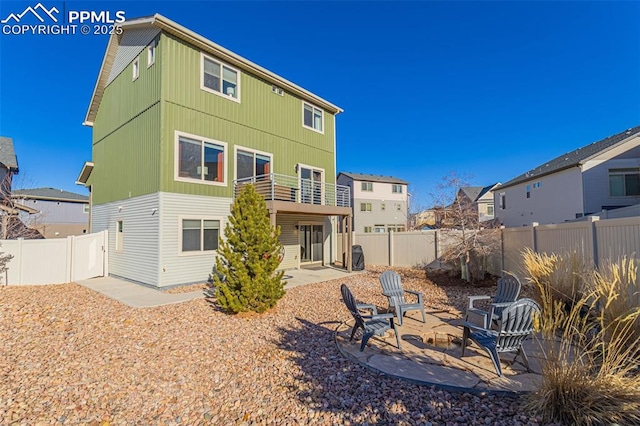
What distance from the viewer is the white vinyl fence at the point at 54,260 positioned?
984 cm

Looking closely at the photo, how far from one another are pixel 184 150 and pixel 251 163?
266 cm

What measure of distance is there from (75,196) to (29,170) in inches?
444

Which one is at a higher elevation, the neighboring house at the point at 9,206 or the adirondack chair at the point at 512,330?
the neighboring house at the point at 9,206

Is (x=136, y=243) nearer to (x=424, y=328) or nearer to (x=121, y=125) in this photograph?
(x=121, y=125)

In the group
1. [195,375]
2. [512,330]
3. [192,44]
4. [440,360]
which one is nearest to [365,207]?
[192,44]

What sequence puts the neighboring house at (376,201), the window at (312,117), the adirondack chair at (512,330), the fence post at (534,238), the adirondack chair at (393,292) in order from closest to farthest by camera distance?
the adirondack chair at (512,330) → the adirondack chair at (393,292) → the fence post at (534,238) → the window at (312,117) → the neighboring house at (376,201)

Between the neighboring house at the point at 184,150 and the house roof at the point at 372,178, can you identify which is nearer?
the neighboring house at the point at 184,150

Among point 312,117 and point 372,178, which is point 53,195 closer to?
point 312,117

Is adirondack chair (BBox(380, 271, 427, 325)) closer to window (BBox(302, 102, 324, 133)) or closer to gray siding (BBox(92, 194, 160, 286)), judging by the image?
gray siding (BBox(92, 194, 160, 286))

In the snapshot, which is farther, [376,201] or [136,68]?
[376,201]

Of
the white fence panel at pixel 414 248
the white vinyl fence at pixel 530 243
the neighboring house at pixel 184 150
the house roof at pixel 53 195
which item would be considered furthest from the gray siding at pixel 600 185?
the house roof at pixel 53 195

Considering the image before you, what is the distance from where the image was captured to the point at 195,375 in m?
4.24

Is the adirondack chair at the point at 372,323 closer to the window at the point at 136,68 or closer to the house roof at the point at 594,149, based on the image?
the window at the point at 136,68

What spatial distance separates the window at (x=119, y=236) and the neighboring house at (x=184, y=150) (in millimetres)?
40
